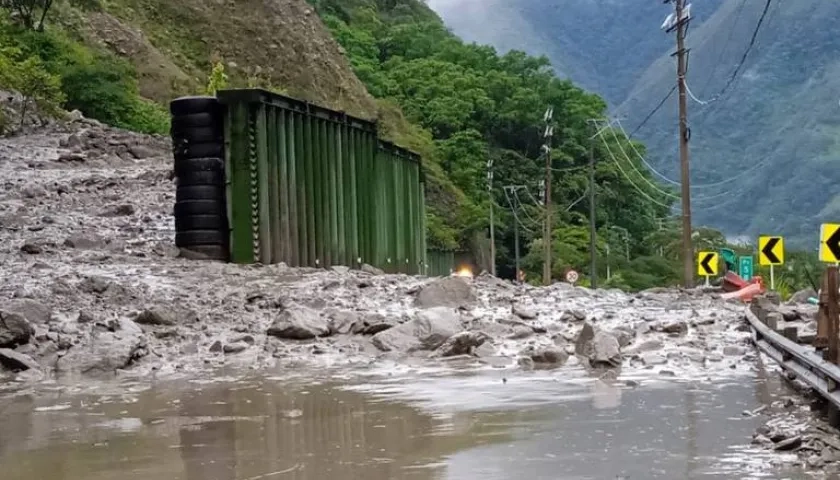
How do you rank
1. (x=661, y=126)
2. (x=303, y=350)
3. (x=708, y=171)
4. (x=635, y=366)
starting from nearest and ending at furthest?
(x=635, y=366), (x=303, y=350), (x=708, y=171), (x=661, y=126)

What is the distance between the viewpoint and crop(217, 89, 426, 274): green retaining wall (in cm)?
1720

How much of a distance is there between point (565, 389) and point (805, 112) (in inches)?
3691

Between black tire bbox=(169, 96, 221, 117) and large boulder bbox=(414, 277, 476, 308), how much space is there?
5739 millimetres

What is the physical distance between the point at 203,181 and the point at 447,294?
567 centimetres

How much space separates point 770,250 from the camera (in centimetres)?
2586

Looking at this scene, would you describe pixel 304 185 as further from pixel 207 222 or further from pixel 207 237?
pixel 207 237

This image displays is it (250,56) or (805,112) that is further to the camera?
(805,112)

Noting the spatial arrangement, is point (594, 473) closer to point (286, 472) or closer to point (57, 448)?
point (286, 472)

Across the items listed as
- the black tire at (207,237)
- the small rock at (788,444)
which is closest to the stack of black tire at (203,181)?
the black tire at (207,237)

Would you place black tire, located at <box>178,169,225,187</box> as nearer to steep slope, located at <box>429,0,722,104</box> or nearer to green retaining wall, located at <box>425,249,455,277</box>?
green retaining wall, located at <box>425,249,455,277</box>

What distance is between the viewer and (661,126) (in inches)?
4437

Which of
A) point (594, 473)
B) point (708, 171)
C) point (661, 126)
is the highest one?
point (661, 126)

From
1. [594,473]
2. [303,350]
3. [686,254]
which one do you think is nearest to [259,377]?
[303,350]

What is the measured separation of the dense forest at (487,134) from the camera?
140ft
